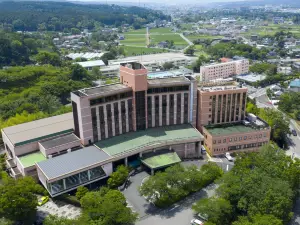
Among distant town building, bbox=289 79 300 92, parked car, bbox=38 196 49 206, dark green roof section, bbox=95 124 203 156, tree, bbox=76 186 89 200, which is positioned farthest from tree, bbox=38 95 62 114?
distant town building, bbox=289 79 300 92

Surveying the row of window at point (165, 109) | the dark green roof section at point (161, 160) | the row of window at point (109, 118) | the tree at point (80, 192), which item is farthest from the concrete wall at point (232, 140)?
the tree at point (80, 192)

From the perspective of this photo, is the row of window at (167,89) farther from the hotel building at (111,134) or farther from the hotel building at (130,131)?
the hotel building at (130,131)

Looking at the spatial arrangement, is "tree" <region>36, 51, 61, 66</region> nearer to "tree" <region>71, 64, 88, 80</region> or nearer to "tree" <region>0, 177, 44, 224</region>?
"tree" <region>71, 64, 88, 80</region>

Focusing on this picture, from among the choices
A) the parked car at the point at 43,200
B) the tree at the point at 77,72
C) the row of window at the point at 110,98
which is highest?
the row of window at the point at 110,98

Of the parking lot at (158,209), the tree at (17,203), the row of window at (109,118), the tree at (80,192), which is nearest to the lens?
the tree at (17,203)

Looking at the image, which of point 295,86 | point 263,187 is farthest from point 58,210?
point 295,86

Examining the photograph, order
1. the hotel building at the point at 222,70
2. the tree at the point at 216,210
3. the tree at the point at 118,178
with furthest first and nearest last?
the hotel building at the point at 222,70, the tree at the point at 118,178, the tree at the point at 216,210
